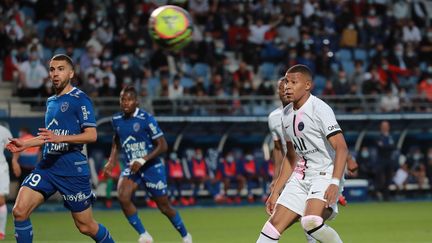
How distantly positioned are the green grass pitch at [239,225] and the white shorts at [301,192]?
4612 mm

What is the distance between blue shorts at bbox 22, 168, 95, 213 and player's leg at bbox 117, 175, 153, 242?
3699 mm

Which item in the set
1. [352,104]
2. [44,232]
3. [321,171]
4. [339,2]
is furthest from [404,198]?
→ [321,171]

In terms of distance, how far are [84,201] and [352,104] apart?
16804mm

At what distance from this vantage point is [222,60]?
27.1 metres

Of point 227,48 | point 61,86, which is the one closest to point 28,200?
point 61,86

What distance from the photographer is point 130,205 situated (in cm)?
1427

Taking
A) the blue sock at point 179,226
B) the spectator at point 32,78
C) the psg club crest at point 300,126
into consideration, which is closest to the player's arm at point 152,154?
the blue sock at point 179,226

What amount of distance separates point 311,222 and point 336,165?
619 mm

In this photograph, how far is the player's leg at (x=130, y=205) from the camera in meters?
14.2

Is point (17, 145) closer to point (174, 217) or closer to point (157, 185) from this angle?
point (174, 217)

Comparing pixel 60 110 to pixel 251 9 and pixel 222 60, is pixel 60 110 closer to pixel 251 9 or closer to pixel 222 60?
pixel 222 60

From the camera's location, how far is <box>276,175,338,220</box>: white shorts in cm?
979

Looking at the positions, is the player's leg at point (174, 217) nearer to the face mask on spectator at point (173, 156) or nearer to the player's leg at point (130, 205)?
the player's leg at point (130, 205)

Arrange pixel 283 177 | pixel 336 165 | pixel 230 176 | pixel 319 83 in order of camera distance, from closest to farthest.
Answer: pixel 336 165
pixel 283 177
pixel 230 176
pixel 319 83
